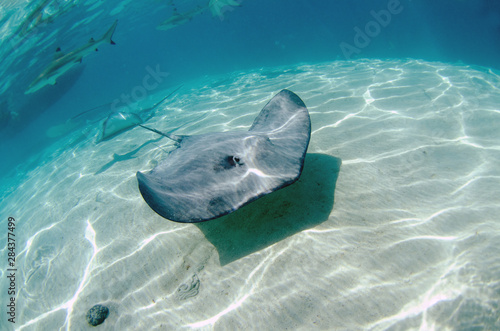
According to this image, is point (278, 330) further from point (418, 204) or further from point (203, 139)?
point (203, 139)

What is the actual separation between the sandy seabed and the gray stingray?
0.96m

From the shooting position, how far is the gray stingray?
2.19 m

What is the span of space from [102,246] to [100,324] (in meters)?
1.58

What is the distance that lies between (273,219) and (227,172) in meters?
1.11

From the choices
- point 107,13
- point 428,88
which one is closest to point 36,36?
point 107,13

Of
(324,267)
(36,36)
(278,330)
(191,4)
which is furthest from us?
(191,4)

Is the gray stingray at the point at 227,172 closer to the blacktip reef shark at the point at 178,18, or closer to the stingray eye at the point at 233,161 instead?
the stingray eye at the point at 233,161

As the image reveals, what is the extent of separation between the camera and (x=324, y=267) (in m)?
2.65

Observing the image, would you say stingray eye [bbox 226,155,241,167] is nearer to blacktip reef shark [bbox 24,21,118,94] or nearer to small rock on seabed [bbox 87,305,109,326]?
small rock on seabed [bbox 87,305,109,326]

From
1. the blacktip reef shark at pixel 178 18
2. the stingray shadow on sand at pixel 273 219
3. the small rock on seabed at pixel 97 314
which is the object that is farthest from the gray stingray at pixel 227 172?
the blacktip reef shark at pixel 178 18

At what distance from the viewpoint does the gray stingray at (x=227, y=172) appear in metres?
2.19

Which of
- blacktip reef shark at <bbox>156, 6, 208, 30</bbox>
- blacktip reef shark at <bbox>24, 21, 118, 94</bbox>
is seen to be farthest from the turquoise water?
blacktip reef shark at <bbox>156, 6, 208, 30</bbox>

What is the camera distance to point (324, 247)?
2.84m

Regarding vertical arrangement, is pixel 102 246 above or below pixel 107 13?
below
